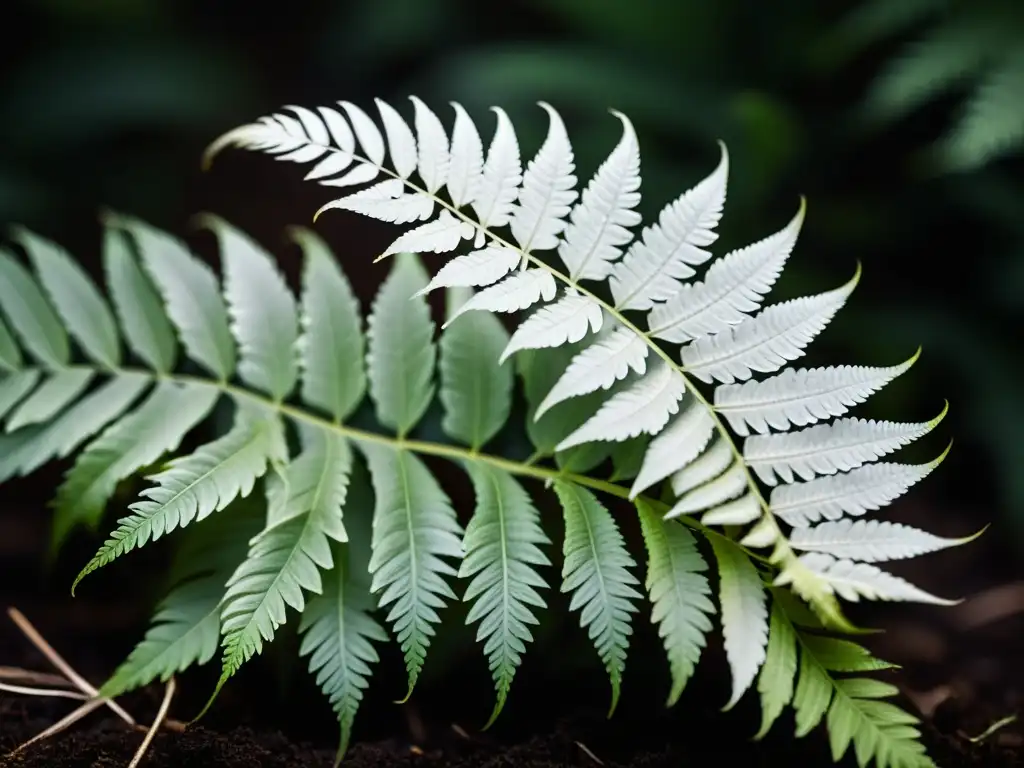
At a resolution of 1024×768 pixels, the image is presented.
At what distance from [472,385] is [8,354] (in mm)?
650

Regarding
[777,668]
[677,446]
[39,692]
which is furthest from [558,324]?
[39,692]

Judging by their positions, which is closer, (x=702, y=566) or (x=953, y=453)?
(x=702, y=566)

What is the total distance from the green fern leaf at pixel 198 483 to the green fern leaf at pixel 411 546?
14 cm

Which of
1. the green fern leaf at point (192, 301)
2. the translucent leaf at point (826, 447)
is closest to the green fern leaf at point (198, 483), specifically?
the green fern leaf at point (192, 301)

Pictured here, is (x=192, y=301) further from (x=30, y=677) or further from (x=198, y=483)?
(x=30, y=677)

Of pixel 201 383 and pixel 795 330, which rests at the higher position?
pixel 795 330

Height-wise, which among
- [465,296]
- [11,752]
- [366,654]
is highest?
[465,296]

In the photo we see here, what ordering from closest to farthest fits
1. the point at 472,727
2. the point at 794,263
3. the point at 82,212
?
the point at 472,727 → the point at 794,263 → the point at 82,212

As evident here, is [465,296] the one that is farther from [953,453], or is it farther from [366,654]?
[953,453]

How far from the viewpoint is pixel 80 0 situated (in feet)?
6.67

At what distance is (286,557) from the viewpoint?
3.15 ft

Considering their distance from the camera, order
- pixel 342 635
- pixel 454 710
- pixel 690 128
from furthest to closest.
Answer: pixel 690 128
pixel 454 710
pixel 342 635

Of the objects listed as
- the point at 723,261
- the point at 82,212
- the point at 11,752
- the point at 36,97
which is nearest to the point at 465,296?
the point at 723,261

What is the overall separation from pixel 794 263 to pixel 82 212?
1.51m
